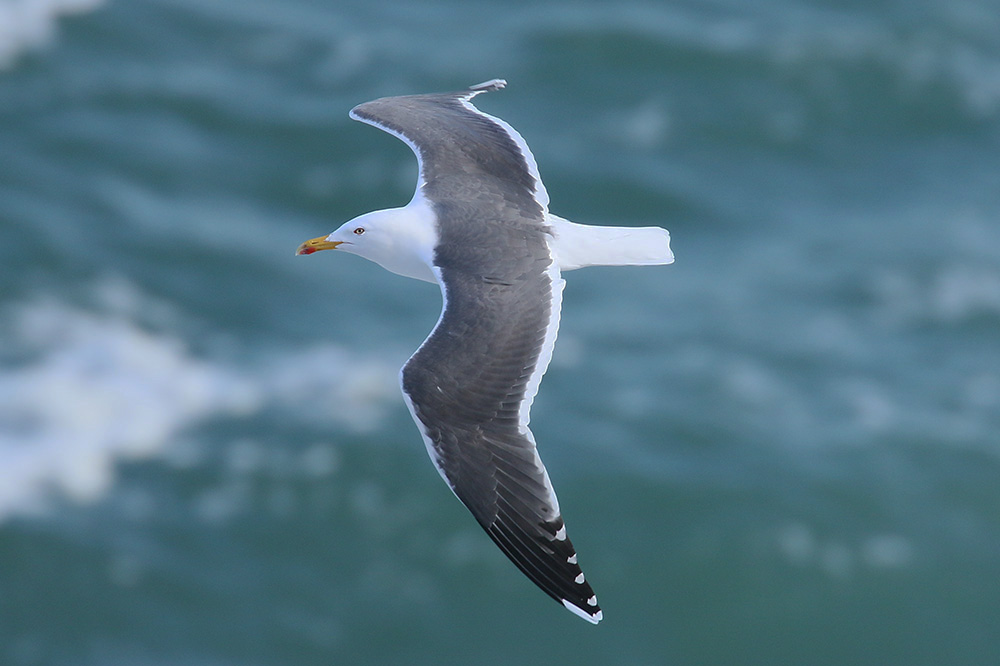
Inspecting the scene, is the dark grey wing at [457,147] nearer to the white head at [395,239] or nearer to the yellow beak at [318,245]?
the white head at [395,239]

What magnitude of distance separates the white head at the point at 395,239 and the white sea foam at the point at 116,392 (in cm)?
3521

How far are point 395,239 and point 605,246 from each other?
2.58 metres

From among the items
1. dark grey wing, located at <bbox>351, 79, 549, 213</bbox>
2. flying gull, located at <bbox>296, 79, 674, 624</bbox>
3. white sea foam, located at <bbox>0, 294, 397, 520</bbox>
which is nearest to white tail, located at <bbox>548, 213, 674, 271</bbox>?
flying gull, located at <bbox>296, 79, 674, 624</bbox>

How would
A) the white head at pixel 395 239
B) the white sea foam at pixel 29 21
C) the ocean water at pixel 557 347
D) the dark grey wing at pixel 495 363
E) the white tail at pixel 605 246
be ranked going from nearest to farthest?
the dark grey wing at pixel 495 363
the white head at pixel 395 239
the white tail at pixel 605 246
the ocean water at pixel 557 347
the white sea foam at pixel 29 21

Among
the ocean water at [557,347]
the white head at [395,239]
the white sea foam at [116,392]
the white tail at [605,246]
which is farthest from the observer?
the white sea foam at [116,392]

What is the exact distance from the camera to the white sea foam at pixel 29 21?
6744cm

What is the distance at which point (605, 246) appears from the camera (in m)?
17.8

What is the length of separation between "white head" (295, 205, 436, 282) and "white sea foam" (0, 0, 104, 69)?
54071mm

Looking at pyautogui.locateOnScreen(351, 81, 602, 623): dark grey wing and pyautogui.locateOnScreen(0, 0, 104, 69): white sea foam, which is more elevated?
pyautogui.locateOnScreen(0, 0, 104, 69): white sea foam

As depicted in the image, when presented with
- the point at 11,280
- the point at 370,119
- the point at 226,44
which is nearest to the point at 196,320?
the point at 11,280

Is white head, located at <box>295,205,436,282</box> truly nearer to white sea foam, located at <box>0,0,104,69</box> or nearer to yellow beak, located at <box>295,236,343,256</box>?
yellow beak, located at <box>295,236,343,256</box>

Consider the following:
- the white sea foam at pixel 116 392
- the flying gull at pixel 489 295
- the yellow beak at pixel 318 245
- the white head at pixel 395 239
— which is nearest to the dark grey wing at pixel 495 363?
the flying gull at pixel 489 295

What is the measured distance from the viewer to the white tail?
17.7 meters

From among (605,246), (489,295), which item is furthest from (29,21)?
(489,295)
